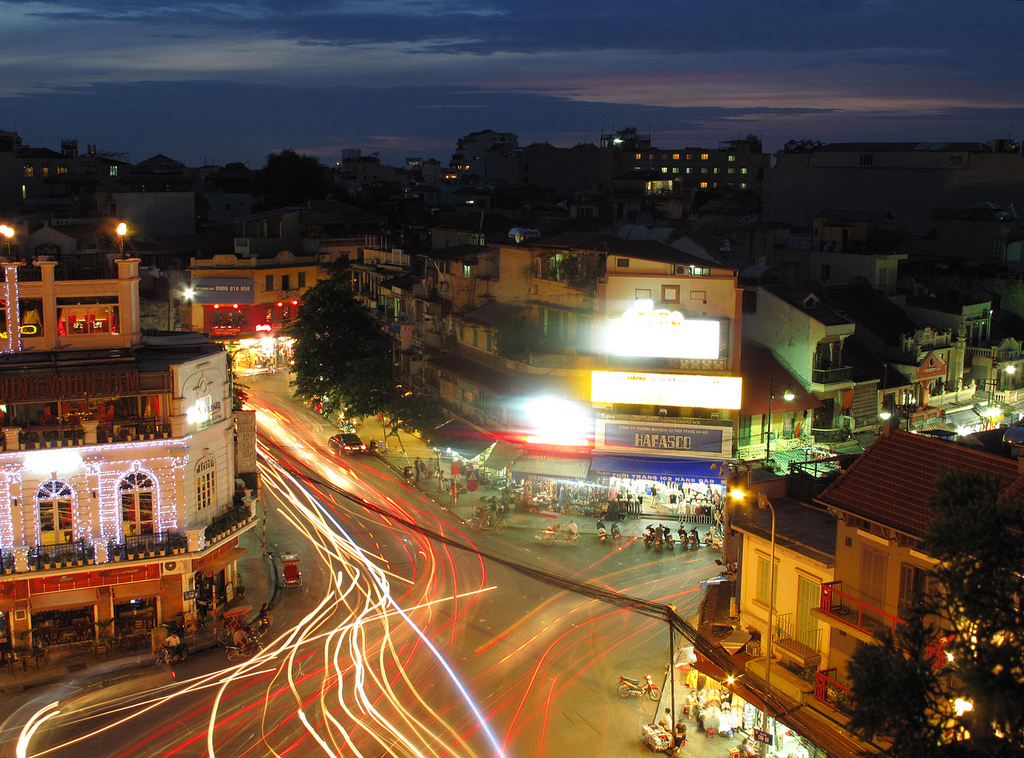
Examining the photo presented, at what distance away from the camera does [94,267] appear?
2984 cm

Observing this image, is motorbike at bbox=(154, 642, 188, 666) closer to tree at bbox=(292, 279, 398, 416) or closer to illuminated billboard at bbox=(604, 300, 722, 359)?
illuminated billboard at bbox=(604, 300, 722, 359)

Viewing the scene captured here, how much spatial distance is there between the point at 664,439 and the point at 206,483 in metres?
16.4

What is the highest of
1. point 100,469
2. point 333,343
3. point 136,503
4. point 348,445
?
point 333,343

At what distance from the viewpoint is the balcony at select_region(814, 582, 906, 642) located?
18016 millimetres

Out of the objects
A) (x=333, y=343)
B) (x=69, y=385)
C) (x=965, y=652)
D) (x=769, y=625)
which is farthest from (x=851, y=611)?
(x=333, y=343)

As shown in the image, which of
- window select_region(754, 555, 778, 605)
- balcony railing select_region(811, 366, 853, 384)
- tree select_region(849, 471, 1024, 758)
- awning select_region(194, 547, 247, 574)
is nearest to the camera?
tree select_region(849, 471, 1024, 758)

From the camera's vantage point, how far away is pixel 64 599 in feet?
86.1

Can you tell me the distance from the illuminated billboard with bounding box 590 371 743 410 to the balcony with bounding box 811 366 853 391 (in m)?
3.75

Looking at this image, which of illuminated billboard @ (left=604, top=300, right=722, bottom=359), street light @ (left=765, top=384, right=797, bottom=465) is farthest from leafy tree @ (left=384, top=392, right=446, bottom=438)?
street light @ (left=765, top=384, right=797, bottom=465)

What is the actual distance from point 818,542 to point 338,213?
58.6m

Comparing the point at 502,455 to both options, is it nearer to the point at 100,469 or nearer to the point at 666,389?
the point at 666,389

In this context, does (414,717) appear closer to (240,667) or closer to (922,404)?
(240,667)

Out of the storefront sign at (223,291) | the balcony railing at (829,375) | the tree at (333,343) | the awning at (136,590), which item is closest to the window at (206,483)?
the awning at (136,590)

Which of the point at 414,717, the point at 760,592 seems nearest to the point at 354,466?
the point at 414,717
